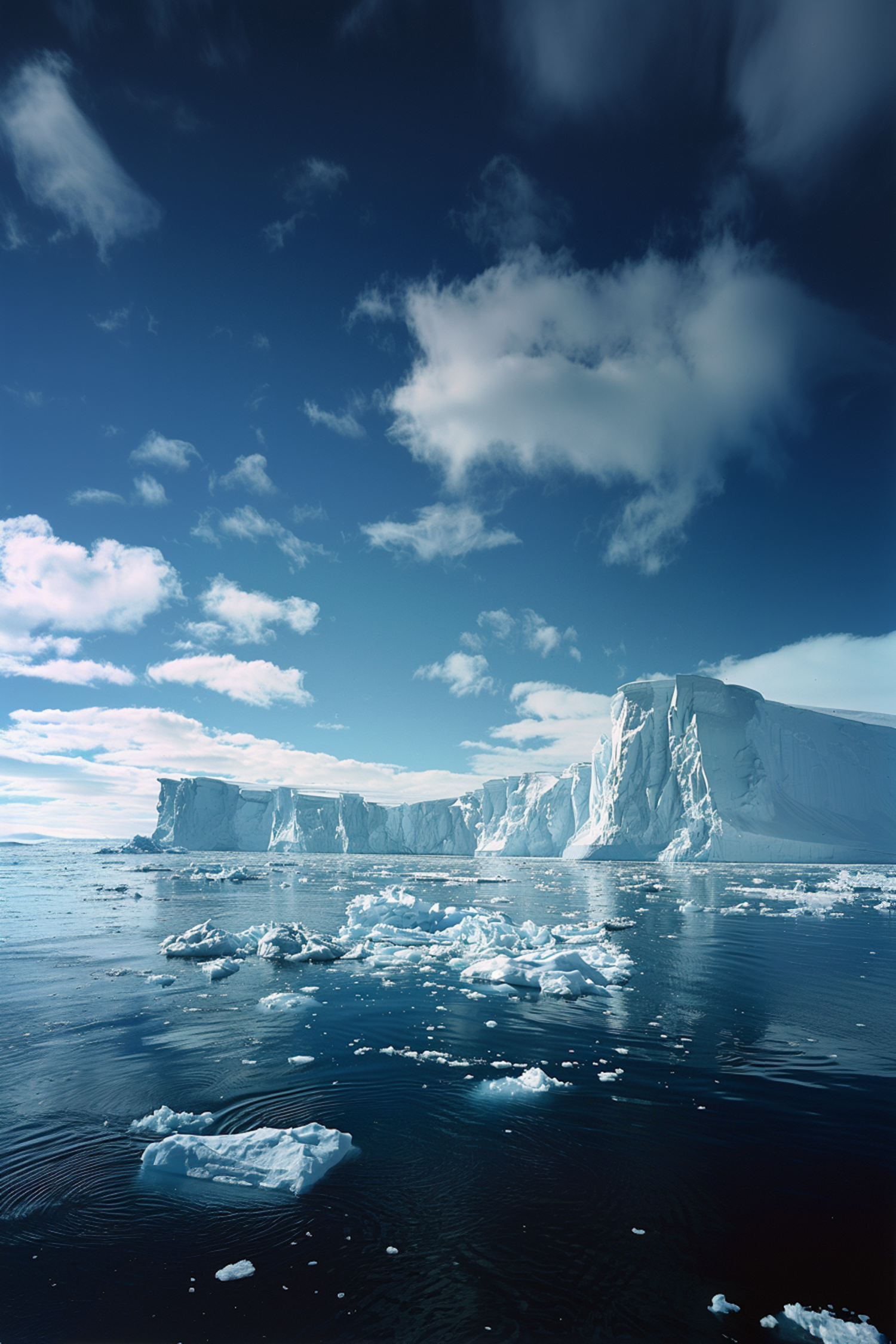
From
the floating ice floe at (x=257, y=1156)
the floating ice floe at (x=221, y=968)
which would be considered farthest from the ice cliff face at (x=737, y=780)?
the floating ice floe at (x=257, y=1156)

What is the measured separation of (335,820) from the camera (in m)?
116

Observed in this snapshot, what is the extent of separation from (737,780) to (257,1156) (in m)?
71.5

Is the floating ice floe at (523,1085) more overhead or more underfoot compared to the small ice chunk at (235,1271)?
more underfoot

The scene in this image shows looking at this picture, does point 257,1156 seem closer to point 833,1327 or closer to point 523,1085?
point 523,1085

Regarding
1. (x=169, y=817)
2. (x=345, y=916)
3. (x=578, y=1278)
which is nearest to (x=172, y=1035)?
(x=578, y=1278)

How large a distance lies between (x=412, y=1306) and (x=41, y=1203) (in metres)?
3.40

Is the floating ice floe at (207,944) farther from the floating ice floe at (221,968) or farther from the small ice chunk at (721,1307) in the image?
the small ice chunk at (721,1307)

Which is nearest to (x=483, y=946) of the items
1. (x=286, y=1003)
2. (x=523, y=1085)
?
(x=286, y=1003)

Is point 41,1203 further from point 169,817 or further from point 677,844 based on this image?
point 169,817

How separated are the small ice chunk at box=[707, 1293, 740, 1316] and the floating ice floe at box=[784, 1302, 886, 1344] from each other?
1.08 feet

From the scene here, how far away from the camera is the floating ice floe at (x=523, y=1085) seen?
744cm

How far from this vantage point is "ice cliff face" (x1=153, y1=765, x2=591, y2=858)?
355 ft

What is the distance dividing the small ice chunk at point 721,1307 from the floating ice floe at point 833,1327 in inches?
13.0

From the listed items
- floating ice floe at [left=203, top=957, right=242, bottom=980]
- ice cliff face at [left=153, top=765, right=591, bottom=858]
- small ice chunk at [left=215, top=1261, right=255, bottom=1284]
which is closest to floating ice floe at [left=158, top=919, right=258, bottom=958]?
floating ice floe at [left=203, top=957, right=242, bottom=980]
